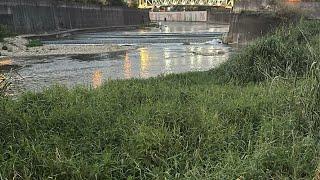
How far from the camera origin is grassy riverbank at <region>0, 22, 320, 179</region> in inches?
224

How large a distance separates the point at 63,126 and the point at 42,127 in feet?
1.17

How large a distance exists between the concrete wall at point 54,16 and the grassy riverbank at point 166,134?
1320 inches

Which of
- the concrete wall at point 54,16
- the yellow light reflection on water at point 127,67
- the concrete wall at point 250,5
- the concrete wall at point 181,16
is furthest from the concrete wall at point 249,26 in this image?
the concrete wall at point 181,16

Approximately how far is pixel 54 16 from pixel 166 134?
47417mm

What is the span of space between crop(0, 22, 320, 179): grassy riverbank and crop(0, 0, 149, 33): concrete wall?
33.5m

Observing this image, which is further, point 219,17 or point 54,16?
point 219,17

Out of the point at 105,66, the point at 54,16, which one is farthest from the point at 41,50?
the point at 54,16

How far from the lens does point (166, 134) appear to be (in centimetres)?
662

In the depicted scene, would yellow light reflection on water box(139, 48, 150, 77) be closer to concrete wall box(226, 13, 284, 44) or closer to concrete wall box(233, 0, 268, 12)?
concrete wall box(226, 13, 284, 44)

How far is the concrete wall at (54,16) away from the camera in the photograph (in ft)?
133

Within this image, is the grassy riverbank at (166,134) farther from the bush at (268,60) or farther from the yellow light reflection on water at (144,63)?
the yellow light reflection on water at (144,63)

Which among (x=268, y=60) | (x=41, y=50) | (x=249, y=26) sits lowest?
(x=41, y=50)

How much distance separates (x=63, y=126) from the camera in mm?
7461

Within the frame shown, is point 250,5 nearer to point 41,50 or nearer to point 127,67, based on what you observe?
point 41,50
